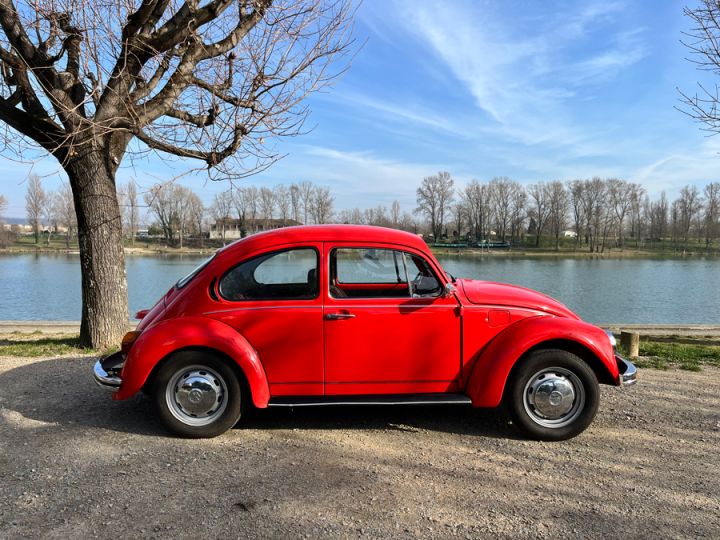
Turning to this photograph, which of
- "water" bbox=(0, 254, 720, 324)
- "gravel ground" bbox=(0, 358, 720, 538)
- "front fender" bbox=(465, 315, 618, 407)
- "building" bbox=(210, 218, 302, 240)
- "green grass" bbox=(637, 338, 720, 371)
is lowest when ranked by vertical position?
"water" bbox=(0, 254, 720, 324)

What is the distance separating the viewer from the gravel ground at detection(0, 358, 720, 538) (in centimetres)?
270

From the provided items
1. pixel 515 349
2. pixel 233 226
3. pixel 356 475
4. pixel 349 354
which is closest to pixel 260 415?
pixel 349 354

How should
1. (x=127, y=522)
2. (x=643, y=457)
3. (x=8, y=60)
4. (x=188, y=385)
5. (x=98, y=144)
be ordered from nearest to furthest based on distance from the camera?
(x=127, y=522)
(x=643, y=457)
(x=188, y=385)
(x=8, y=60)
(x=98, y=144)

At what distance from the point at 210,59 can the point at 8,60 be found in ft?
8.57

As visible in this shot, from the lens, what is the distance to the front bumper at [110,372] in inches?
154

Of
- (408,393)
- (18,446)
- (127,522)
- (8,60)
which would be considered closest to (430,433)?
(408,393)

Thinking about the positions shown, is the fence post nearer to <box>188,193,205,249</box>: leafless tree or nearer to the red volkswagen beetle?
the red volkswagen beetle

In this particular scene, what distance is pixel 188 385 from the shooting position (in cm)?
383

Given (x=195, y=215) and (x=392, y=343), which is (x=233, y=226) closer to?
(x=195, y=215)

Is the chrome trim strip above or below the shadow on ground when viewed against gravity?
above

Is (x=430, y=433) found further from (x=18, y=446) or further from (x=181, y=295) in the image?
(x=18, y=446)

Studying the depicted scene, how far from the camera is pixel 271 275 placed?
440cm

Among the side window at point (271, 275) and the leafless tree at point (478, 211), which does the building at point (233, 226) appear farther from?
the side window at point (271, 275)

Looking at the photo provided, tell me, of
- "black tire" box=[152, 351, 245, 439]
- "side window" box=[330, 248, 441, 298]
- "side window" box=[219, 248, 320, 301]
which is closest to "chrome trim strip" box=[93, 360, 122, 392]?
"black tire" box=[152, 351, 245, 439]
